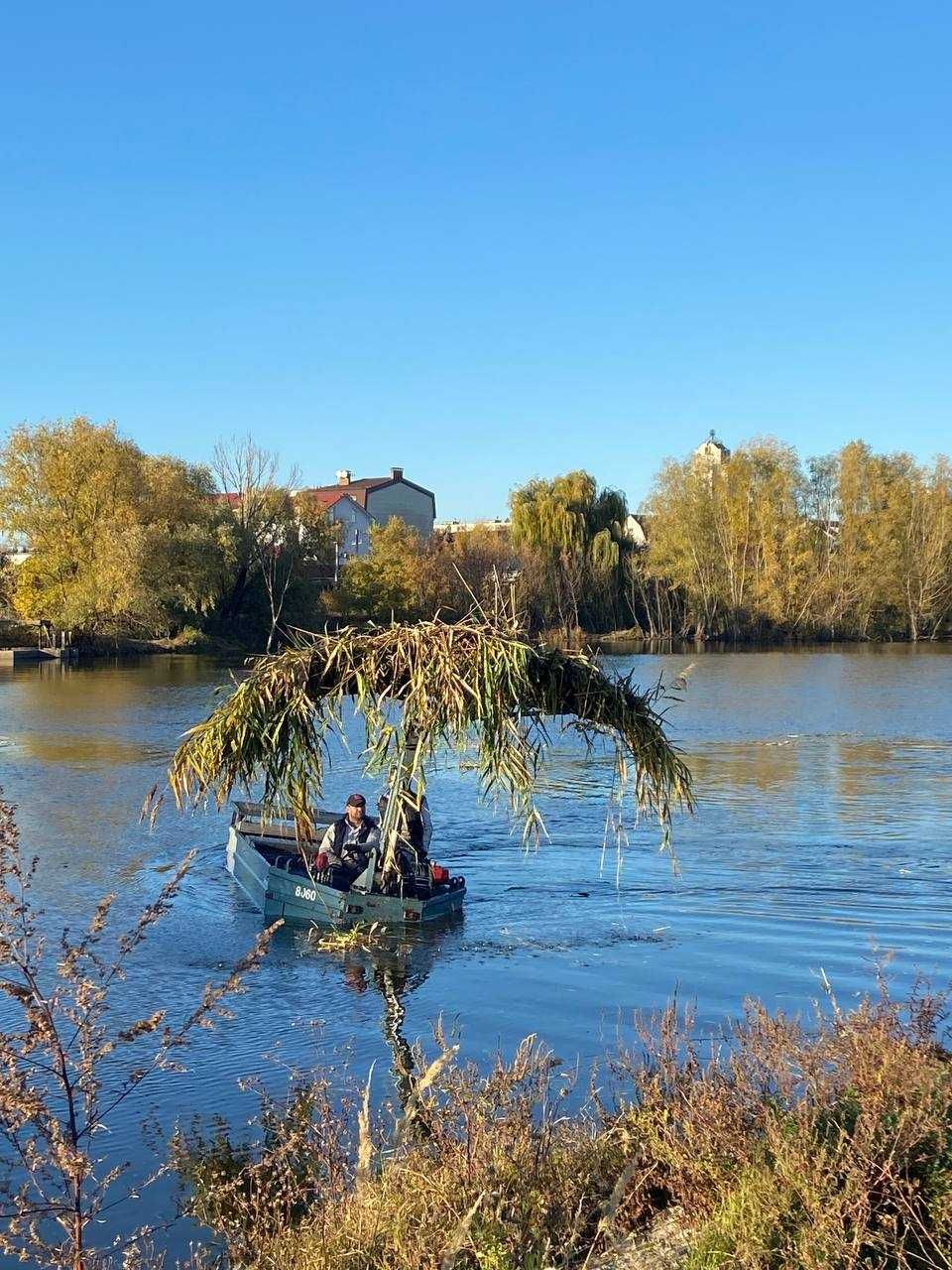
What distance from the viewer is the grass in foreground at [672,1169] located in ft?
17.2

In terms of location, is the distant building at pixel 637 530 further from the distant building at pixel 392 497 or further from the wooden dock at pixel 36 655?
the wooden dock at pixel 36 655

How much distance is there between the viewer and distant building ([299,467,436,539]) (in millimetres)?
101188

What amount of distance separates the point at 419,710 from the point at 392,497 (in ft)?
322

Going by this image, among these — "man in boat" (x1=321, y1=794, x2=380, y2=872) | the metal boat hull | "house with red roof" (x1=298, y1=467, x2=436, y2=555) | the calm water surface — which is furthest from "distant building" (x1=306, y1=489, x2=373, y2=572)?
the metal boat hull

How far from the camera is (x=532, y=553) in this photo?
7581cm

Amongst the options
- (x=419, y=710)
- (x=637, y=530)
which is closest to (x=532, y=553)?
Answer: (x=637, y=530)

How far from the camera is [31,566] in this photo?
63.4 metres

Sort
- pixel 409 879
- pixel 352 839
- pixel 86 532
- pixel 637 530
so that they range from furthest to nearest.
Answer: pixel 637 530, pixel 86 532, pixel 352 839, pixel 409 879

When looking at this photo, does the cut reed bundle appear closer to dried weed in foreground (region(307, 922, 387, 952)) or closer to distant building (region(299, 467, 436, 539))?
dried weed in foreground (region(307, 922, 387, 952))

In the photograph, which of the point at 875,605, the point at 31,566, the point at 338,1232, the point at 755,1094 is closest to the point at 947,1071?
the point at 755,1094

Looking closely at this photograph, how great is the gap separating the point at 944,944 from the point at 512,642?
10157 millimetres

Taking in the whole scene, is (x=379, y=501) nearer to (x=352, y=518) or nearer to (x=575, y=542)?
(x=352, y=518)

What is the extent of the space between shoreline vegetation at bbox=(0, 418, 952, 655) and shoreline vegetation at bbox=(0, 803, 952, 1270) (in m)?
56.9

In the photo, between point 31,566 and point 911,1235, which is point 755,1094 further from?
point 31,566
